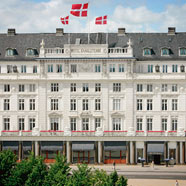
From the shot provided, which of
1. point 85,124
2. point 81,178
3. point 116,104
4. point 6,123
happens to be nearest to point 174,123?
point 116,104

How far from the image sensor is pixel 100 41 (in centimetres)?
10450

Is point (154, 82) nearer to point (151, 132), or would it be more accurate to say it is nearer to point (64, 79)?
point (151, 132)

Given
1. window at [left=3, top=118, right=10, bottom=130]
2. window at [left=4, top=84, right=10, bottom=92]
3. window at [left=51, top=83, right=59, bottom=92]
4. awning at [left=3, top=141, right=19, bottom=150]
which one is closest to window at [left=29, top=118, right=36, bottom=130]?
window at [left=3, top=118, right=10, bottom=130]

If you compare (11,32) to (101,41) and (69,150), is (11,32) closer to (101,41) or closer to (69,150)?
(101,41)

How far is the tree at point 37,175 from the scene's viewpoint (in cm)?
6700

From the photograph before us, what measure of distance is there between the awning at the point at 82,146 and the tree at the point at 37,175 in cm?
2666

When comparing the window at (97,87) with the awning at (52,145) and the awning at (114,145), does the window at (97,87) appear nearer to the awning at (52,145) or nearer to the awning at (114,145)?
the awning at (114,145)

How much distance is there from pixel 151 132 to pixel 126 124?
5255 mm

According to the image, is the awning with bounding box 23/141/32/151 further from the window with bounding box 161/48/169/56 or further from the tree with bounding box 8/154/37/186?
the window with bounding box 161/48/169/56

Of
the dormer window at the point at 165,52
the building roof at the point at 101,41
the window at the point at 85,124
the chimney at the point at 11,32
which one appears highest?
the chimney at the point at 11,32

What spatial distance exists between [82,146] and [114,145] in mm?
5646

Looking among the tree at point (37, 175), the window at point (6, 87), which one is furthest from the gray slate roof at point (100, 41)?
the tree at point (37, 175)

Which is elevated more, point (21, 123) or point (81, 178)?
point (21, 123)

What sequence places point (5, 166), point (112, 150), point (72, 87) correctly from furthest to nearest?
point (72, 87) → point (112, 150) → point (5, 166)
